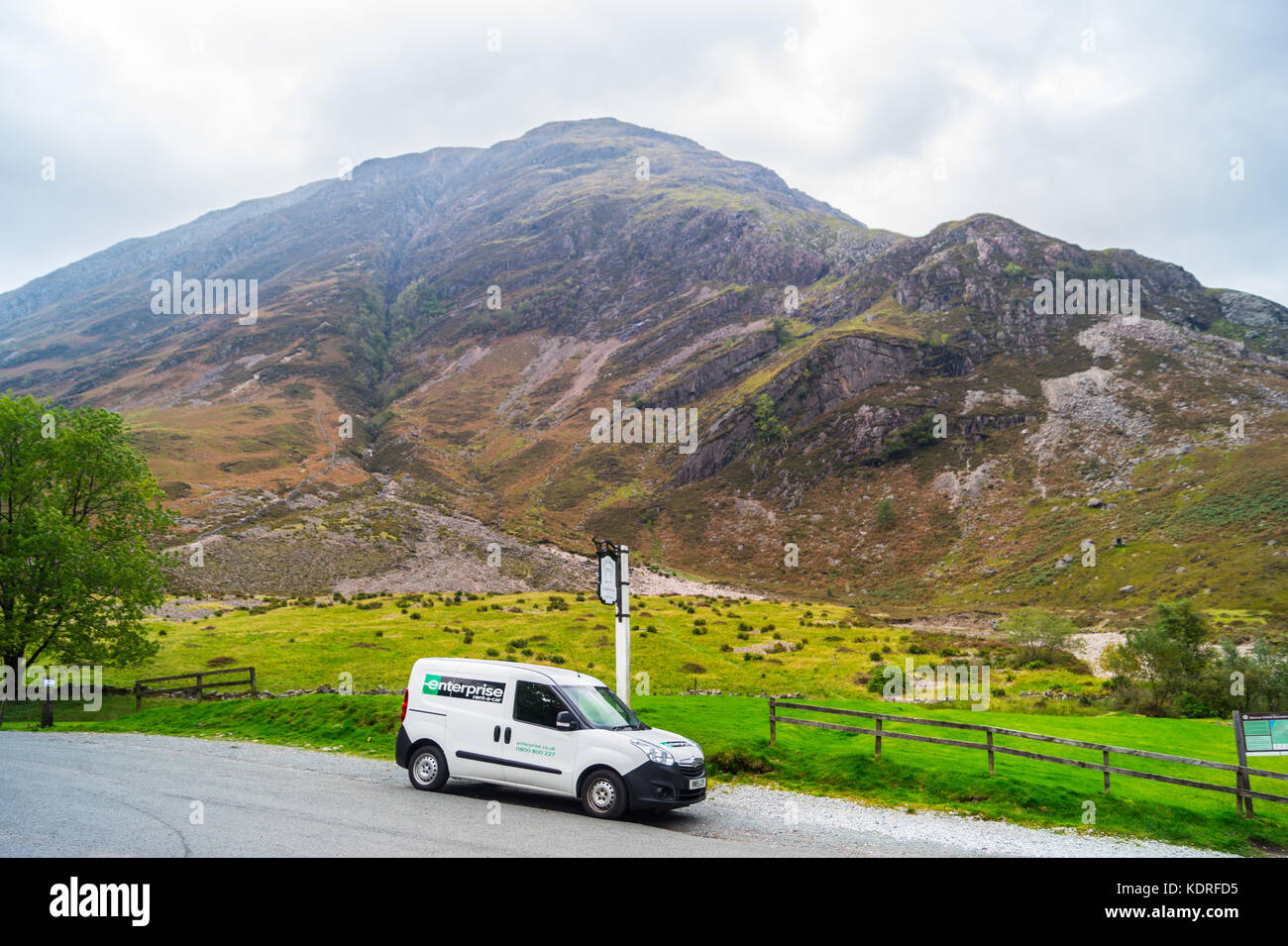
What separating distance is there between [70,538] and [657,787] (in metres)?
29.5

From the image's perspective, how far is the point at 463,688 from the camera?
48.6 ft

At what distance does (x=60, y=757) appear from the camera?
706 inches

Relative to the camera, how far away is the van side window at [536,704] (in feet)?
45.2

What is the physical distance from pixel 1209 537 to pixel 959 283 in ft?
309

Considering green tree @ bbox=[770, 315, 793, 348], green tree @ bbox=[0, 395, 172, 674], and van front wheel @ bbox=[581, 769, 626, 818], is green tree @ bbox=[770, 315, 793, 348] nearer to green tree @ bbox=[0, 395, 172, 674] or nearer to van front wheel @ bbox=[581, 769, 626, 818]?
green tree @ bbox=[0, 395, 172, 674]

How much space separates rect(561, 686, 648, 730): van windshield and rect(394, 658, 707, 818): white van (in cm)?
3

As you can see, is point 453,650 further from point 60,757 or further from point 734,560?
point 734,560

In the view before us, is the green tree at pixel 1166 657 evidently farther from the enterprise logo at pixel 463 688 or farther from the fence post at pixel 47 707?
the fence post at pixel 47 707

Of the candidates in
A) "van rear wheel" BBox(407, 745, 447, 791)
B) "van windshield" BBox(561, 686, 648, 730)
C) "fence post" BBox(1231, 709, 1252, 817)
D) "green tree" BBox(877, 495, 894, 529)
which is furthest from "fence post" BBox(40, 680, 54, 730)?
"green tree" BBox(877, 495, 894, 529)

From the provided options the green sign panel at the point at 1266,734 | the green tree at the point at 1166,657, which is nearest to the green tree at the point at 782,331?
the green tree at the point at 1166,657

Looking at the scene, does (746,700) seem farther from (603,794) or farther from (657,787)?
(657,787)

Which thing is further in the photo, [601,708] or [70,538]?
[70,538]

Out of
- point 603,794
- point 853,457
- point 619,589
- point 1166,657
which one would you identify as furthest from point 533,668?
point 853,457
